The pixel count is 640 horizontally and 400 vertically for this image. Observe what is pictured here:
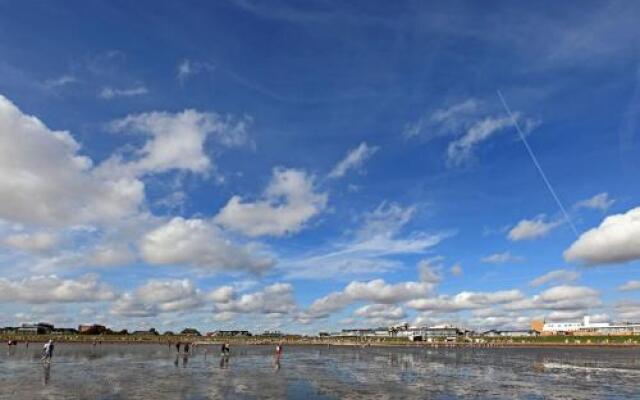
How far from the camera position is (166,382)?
2082 inches

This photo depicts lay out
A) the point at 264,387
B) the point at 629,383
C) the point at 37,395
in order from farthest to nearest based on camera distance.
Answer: the point at 629,383
the point at 264,387
the point at 37,395

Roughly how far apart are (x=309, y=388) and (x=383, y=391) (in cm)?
671

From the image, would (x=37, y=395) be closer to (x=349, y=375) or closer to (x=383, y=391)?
(x=383, y=391)

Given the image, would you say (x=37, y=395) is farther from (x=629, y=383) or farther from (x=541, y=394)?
(x=629, y=383)

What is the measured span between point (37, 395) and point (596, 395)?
141 ft

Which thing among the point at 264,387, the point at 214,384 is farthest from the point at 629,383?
the point at 214,384

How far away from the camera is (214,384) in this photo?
52.3 meters

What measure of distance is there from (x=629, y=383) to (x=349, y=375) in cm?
2955

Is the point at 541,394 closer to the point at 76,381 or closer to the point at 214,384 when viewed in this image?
the point at 214,384

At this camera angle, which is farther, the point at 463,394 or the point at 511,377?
the point at 511,377

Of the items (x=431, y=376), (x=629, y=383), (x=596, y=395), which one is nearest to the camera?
(x=596, y=395)

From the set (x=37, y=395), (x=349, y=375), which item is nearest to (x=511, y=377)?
(x=349, y=375)

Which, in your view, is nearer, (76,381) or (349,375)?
(76,381)

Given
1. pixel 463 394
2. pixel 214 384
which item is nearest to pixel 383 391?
pixel 463 394
